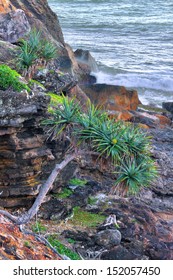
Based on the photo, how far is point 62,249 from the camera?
15.1 meters

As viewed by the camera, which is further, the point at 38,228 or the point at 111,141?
the point at 111,141

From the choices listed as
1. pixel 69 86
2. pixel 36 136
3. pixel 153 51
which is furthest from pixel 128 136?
pixel 153 51

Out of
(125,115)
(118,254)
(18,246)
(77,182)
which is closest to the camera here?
(18,246)

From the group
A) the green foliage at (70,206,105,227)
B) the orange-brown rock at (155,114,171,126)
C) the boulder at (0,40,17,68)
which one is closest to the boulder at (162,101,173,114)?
the orange-brown rock at (155,114,171,126)

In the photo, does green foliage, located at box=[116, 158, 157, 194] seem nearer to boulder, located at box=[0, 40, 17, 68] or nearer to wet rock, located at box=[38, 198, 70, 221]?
wet rock, located at box=[38, 198, 70, 221]

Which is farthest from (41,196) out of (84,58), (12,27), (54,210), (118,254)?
(84,58)

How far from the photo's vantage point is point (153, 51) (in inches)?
2170

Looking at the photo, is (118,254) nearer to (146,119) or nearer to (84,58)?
(146,119)

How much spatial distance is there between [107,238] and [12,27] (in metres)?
10.9

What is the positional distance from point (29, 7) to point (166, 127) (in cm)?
1195

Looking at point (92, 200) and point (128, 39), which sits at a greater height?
point (92, 200)

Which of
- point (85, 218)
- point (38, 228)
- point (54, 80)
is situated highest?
point (54, 80)

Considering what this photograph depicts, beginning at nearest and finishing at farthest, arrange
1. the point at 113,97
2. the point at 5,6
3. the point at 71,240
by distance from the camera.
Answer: the point at 71,240 → the point at 5,6 → the point at 113,97

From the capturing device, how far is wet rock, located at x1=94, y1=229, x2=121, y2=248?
1568 centimetres
